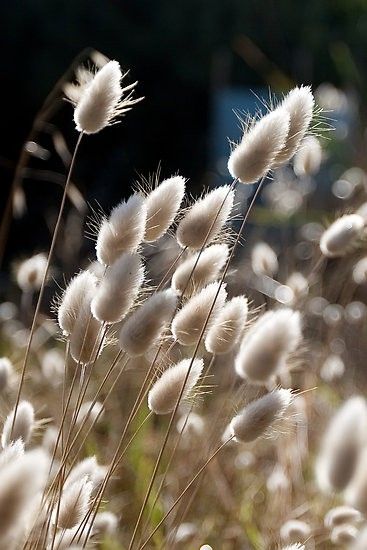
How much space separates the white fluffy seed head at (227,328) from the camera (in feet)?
2.98

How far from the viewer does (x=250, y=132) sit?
858 millimetres

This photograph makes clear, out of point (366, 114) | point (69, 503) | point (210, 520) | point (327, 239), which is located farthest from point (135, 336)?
point (366, 114)

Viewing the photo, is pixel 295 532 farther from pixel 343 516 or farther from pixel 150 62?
pixel 150 62

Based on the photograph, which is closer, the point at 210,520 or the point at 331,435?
the point at 331,435

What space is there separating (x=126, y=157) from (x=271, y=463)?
5.39m

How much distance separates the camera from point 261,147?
84 centimetres

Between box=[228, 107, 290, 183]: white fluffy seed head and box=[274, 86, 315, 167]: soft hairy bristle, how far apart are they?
0.02m

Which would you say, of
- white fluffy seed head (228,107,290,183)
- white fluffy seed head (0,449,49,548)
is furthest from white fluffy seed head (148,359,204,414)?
white fluffy seed head (0,449,49,548)

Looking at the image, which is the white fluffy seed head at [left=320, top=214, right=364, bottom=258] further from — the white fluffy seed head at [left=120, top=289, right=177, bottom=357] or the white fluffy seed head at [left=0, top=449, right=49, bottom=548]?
the white fluffy seed head at [left=0, top=449, right=49, bottom=548]

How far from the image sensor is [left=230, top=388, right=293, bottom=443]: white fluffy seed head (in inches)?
30.5

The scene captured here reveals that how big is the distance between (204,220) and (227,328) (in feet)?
0.32

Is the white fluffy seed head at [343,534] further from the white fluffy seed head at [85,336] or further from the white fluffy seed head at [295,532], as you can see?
the white fluffy seed head at [85,336]

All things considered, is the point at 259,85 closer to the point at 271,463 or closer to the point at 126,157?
the point at 126,157

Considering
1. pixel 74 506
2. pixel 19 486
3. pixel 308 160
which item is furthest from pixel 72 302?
pixel 308 160
